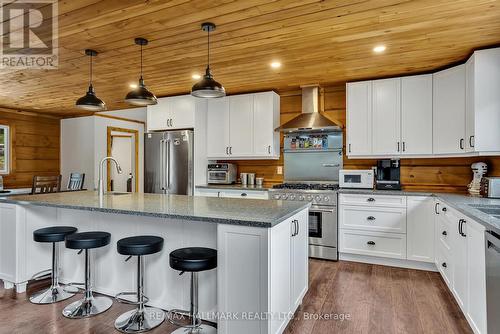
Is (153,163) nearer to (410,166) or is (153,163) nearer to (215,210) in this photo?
(215,210)

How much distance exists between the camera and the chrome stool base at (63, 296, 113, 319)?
243cm

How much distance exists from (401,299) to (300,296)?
984 millimetres

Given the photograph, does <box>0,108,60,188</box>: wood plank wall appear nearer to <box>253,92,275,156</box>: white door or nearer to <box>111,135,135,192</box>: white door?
<box>111,135,135,192</box>: white door

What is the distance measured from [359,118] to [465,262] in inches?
87.3

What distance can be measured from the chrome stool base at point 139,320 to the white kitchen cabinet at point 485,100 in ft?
11.0

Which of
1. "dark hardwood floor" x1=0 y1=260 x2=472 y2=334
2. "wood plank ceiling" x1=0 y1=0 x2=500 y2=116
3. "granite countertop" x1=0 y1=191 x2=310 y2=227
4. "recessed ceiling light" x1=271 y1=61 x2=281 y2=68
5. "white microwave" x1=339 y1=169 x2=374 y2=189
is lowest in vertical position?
"dark hardwood floor" x1=0 y1=260 x2=472 y2=334

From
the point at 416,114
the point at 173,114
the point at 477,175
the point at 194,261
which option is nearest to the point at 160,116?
the point at 173,114

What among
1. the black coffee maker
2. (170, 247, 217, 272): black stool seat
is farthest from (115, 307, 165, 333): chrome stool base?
the black coffee maker

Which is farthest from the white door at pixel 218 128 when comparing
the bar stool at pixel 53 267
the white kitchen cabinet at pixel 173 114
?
the bar stool at pixel 53 267

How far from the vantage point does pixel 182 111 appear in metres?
4.69

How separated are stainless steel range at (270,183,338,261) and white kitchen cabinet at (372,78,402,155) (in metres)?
0.83

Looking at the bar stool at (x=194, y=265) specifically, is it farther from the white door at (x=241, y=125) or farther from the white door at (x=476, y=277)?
the white door at (x=241, y=125)

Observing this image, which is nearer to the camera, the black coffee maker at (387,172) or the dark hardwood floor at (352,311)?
the dark hardwood floor at (352,311)

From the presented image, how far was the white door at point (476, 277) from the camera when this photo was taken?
1897mm
